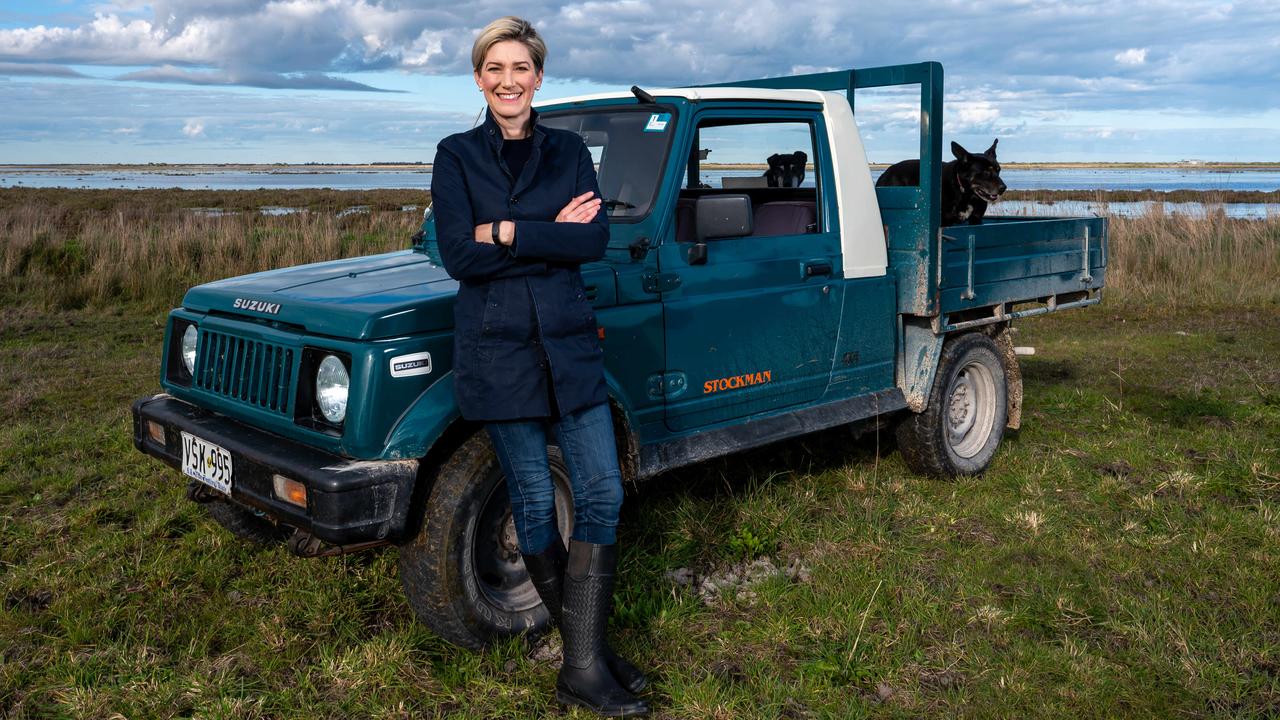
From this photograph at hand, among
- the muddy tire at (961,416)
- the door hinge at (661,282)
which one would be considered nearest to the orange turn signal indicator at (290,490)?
the door hinge at (661,282)

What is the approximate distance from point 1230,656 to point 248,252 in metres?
12.6

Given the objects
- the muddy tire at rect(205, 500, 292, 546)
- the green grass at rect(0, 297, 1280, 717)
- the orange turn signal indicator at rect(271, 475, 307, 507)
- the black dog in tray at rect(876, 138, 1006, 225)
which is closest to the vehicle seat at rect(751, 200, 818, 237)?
the black dog in tray at rect(876, 138, 1006, 225)

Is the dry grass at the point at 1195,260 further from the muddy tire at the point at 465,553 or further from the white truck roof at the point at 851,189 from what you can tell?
the muddy tire at the point at 465,553

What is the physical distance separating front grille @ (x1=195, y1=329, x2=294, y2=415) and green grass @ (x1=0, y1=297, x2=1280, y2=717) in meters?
0.84

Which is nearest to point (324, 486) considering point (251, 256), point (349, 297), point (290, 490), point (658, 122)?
point (290, 490)

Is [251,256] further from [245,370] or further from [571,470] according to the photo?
[571,470]

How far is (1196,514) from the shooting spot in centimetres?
481

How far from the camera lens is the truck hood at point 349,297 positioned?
3.26 m

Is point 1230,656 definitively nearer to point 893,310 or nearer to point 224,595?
point 893,310

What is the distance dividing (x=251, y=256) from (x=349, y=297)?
1077 cm

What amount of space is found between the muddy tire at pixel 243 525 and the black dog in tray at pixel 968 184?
3.80 metres

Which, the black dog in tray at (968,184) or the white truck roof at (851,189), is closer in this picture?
the white truck roof at (851,189)

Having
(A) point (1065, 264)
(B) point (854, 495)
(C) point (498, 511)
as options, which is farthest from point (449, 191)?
(A) point (1065, 264)

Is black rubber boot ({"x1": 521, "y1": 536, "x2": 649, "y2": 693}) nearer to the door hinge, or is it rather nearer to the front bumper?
the front bumper
